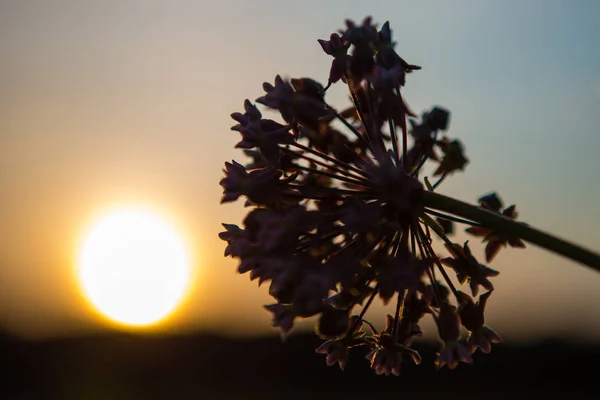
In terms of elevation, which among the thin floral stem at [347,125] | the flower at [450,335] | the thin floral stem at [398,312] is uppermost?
the thin floral stem at [347,125]

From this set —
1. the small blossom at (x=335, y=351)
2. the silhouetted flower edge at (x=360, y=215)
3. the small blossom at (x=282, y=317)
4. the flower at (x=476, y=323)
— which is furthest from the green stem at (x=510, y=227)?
the small blossom at (x=335, y=351)

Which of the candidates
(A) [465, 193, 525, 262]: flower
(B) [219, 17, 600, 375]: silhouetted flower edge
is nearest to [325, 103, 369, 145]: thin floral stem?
(B) [219, 17, 600, 375]: silhouetted flower edge

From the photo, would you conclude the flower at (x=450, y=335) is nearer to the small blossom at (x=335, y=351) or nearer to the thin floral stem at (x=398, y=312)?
the thin floral stem at (x=398, y=312)

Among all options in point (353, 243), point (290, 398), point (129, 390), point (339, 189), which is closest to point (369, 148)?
point (339, 189)

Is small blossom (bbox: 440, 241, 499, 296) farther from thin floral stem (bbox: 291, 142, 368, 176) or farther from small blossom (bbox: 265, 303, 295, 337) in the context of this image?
small blossom (bbox: 265, 303, 295, 337)

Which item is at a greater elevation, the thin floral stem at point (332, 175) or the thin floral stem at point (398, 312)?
the thin floral stem at point (332, 175)

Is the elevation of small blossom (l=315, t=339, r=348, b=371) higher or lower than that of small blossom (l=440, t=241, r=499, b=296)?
lower

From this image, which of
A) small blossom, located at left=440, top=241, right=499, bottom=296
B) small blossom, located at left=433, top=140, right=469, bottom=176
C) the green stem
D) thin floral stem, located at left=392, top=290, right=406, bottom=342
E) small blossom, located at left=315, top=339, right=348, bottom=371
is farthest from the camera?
small blossom, located at left=315, top=339, right=348, bottom=371
